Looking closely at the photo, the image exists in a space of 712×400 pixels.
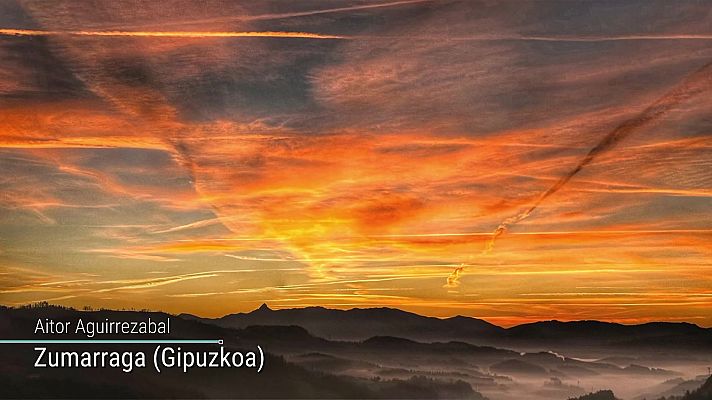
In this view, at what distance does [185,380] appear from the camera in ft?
82.6

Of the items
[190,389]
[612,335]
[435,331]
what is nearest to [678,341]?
[612,335]

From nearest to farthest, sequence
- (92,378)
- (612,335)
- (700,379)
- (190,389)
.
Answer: (612,335), (700,379), (92,378), (190,389)

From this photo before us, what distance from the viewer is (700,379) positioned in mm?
20703

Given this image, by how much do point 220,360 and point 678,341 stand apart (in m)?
11.2

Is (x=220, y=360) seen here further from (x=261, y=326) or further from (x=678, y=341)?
(x=678, y=341)

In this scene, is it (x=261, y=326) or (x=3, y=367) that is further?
(x=3, y=367)

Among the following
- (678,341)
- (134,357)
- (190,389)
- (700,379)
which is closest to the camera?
(134,357)

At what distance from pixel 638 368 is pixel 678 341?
7.46 feet

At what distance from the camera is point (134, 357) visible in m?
17.0

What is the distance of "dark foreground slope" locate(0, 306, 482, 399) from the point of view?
17.5m

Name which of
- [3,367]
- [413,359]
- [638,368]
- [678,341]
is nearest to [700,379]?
[638,368]

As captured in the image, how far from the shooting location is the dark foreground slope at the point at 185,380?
17.5 metres

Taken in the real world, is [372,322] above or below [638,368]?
above

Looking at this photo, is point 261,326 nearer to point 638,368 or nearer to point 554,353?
point 554,353
